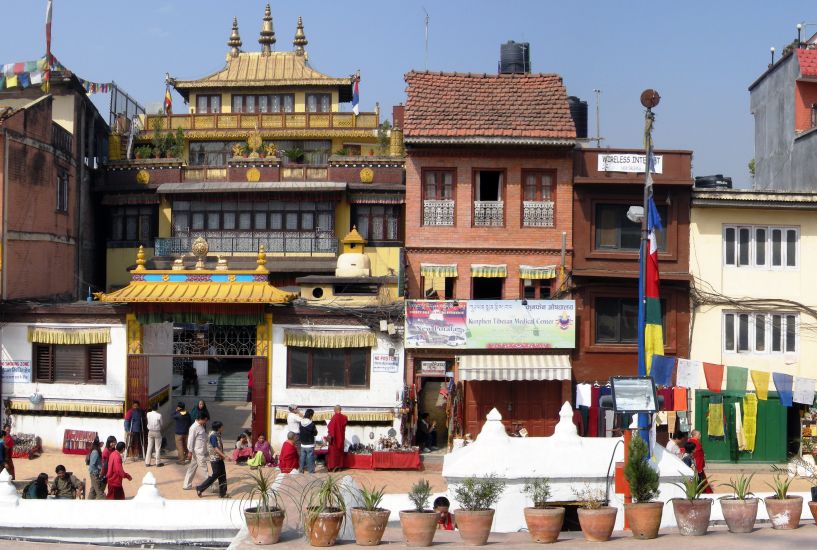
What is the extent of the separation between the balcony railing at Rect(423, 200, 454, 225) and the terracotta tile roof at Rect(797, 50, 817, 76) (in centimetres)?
1444

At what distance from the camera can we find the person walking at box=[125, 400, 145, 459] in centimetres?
2464

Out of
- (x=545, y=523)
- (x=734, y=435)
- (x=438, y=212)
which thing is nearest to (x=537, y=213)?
(x=438, y=212)

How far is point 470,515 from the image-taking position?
41.8ft

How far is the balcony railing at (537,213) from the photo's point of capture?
27.6m

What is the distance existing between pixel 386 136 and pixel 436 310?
17.7m

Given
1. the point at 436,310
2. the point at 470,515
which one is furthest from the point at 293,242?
the point at 470,515

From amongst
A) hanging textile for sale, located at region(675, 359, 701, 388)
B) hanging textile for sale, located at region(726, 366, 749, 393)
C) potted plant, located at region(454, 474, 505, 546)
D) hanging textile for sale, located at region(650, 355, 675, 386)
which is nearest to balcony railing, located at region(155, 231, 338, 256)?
hanging textile for sale, located at region(650, 355, 675, 386)

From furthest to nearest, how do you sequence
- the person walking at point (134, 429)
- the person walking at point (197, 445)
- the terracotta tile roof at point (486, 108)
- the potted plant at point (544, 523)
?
the terracotta tile roof at point (486, 108)
the person walking at point (134, 429)
the person walking at point (197, 445)
the potted plant at point (544, 523)

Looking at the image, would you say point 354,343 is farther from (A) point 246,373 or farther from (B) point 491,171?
(A) point 246,373

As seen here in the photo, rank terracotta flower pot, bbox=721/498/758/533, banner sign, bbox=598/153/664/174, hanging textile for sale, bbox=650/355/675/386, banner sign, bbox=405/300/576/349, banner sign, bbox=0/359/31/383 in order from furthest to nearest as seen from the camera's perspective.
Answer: banner sign, bbox=598/153/664/174
banner sign, bbox=0/359/31/383
banner sign, bbox=405/300/576/349
hanging textile for sale, bbox=650/355/675/386
terracotta flower pot, bbox=721/498/758/533

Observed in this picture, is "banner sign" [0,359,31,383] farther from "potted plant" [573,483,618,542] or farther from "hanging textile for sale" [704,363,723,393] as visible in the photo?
"potted plant" [573,483,618,542]

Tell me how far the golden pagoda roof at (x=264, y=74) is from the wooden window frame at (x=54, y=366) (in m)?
24.1

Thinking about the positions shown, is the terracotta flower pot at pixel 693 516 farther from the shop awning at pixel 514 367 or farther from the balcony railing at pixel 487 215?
the balcony railing at pixel 487 215

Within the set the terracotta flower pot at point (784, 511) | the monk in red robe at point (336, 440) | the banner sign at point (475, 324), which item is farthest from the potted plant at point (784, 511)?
the banner sign at point (475, 324)
